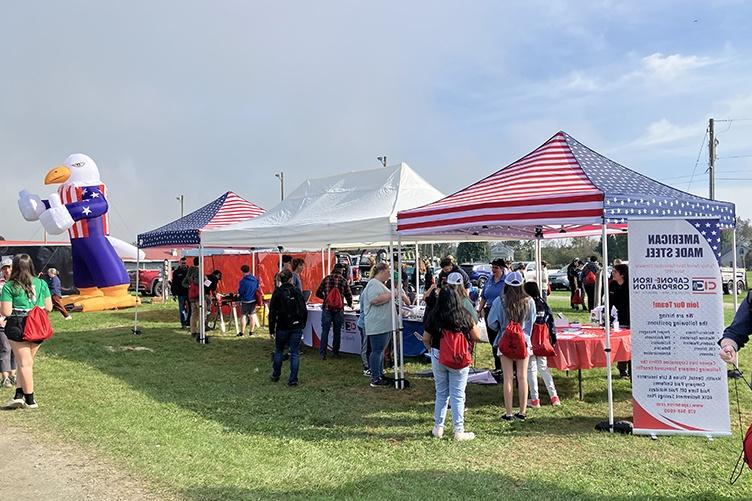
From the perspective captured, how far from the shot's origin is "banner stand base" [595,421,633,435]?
220 inches

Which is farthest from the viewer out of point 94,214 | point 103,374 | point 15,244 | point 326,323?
point 15,244

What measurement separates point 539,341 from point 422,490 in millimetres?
2489

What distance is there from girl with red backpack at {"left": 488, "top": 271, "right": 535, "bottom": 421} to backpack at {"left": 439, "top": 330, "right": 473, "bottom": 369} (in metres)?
0.69

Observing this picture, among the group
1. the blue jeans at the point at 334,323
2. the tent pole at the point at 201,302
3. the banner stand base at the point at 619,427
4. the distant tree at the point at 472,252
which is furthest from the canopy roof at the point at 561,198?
the distant tree at the point at 472,252

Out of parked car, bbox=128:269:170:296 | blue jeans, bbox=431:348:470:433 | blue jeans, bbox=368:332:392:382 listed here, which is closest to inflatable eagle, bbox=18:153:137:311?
parked car, bbox=128:269:170:296

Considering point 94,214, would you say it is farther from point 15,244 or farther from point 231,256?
point 15,244

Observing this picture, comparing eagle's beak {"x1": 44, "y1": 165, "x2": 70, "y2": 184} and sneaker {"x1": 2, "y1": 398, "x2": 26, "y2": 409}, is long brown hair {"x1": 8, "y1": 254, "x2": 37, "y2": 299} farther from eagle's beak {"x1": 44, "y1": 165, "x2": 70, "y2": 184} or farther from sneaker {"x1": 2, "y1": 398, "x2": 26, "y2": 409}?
eagle's beak {"x1": 44, "y1": 165, "x2": 70, "y2": 184}

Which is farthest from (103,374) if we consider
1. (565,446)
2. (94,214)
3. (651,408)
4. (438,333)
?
(94,214)

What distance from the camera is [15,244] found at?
71.2 ft

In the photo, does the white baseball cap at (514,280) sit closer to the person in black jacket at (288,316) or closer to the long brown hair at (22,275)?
the person in black jacket at (288,316)

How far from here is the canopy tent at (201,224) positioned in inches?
483

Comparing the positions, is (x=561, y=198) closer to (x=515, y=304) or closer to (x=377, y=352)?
(x=515, y=304)

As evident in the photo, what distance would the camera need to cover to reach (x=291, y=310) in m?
7.66

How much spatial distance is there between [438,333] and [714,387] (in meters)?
2.46
